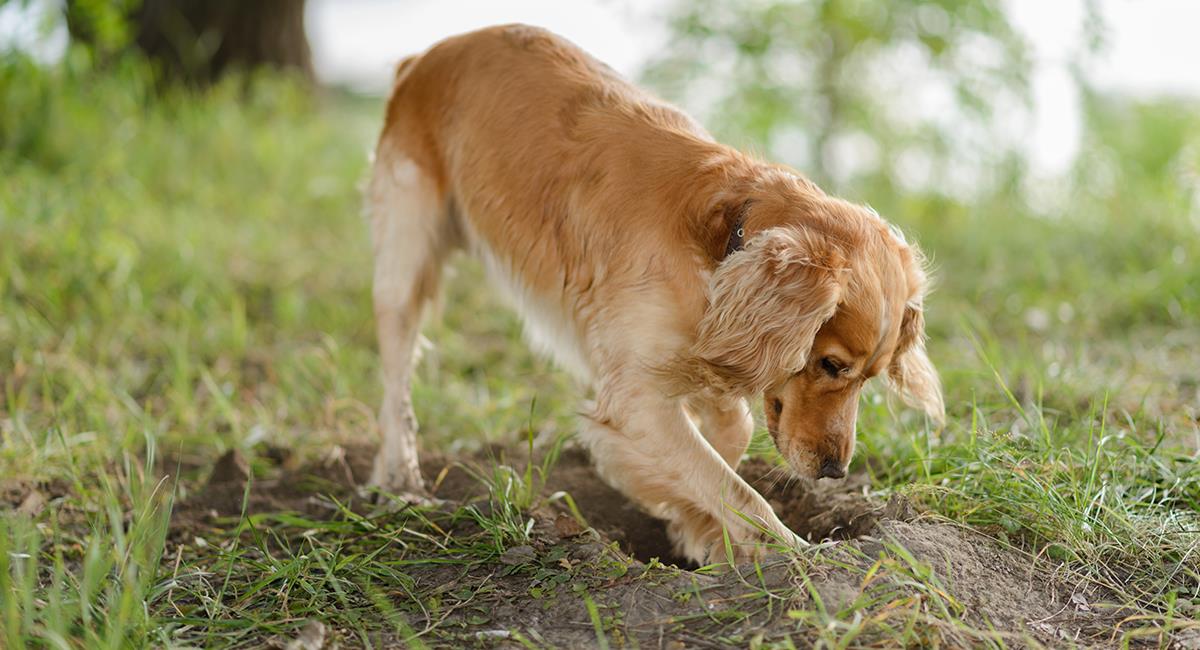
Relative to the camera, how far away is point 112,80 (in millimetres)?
7465

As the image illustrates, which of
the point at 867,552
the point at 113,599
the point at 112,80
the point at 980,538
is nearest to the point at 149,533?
the point at 113,599

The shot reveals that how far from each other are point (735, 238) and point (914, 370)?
2.27 feet

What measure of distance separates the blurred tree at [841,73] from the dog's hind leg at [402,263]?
3.89 meters

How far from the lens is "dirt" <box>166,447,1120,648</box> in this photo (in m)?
2.53

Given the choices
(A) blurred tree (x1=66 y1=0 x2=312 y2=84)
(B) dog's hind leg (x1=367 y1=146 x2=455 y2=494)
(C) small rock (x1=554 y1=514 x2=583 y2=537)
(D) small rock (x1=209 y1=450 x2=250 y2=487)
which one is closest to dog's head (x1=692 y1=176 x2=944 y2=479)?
(C) small rock (x1=554 y1=514 x2=583 y2=537)

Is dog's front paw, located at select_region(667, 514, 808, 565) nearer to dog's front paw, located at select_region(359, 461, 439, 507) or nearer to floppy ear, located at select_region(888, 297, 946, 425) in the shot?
floppy ear, located at select_region(888, 297, 946, 425)

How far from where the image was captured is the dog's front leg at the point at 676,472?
9.69ft

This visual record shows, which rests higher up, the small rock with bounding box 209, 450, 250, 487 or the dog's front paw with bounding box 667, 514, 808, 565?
the dog's front paw with bounding box 667, 514, 808, 565

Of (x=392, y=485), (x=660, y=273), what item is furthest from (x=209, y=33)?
(x=660, y=273)

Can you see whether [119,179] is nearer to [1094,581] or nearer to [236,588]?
[236,588]

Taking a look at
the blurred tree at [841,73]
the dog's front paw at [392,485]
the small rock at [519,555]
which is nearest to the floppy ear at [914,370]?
the small rock at [519,555]

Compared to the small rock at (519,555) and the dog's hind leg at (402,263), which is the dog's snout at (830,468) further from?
the dog's hind leg at (402,263)

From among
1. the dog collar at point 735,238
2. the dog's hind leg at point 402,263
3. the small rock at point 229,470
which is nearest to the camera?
the dog collar at point 735,238

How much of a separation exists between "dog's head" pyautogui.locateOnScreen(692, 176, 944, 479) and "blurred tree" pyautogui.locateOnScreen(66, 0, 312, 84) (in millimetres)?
6348
